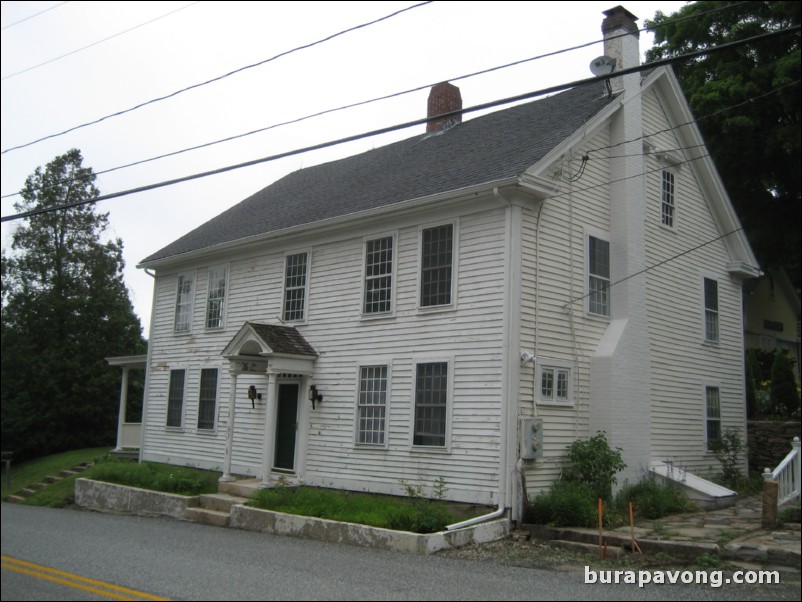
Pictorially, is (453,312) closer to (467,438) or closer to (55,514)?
(467,438)

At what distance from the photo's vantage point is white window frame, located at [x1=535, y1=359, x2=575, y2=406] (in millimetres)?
13828

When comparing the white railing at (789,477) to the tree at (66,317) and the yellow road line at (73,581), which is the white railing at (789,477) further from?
the tree at (66,317)

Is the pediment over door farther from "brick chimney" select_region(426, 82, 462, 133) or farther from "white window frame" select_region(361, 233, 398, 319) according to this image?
"brick chimney" select_region(426, 82, 462, 133)

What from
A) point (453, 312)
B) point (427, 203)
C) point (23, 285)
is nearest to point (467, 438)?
point (453, 312)

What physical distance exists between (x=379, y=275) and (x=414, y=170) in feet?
10.3

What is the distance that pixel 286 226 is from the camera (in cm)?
1838

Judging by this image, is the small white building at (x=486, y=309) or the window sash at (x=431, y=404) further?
the window sash at (x=431, y=404)

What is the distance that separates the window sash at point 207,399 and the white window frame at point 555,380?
30.9 ft

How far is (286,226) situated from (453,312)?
5730 millimetres

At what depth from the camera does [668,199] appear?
17.9 m

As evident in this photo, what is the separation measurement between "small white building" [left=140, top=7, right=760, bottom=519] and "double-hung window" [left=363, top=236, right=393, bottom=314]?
50 millimetres

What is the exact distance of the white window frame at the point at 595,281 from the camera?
1532 centimetres

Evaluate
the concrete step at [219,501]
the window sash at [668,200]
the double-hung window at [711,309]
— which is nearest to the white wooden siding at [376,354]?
the concrete step at [219,501]

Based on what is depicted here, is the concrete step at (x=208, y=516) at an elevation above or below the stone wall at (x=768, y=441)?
below
